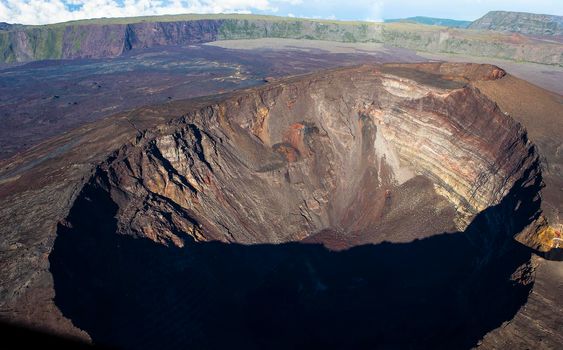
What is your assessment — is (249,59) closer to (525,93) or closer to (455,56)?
(455,56)

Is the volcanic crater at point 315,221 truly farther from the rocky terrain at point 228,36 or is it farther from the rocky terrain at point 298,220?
the rocky terrain at point 228,36

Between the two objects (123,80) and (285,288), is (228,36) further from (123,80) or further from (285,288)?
(285,288)

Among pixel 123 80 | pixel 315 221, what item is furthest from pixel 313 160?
pixel 123 80

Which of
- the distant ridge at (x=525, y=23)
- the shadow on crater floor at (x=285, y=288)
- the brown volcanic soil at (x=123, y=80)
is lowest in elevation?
the shadow on crater floor at (x=285, y=288)

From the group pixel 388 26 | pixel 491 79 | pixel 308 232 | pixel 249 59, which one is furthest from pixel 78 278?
pixel 388 26

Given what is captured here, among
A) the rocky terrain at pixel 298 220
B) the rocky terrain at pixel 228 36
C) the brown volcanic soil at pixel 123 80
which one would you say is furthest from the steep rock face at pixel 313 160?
the rocky terrain at pixel 228 36
